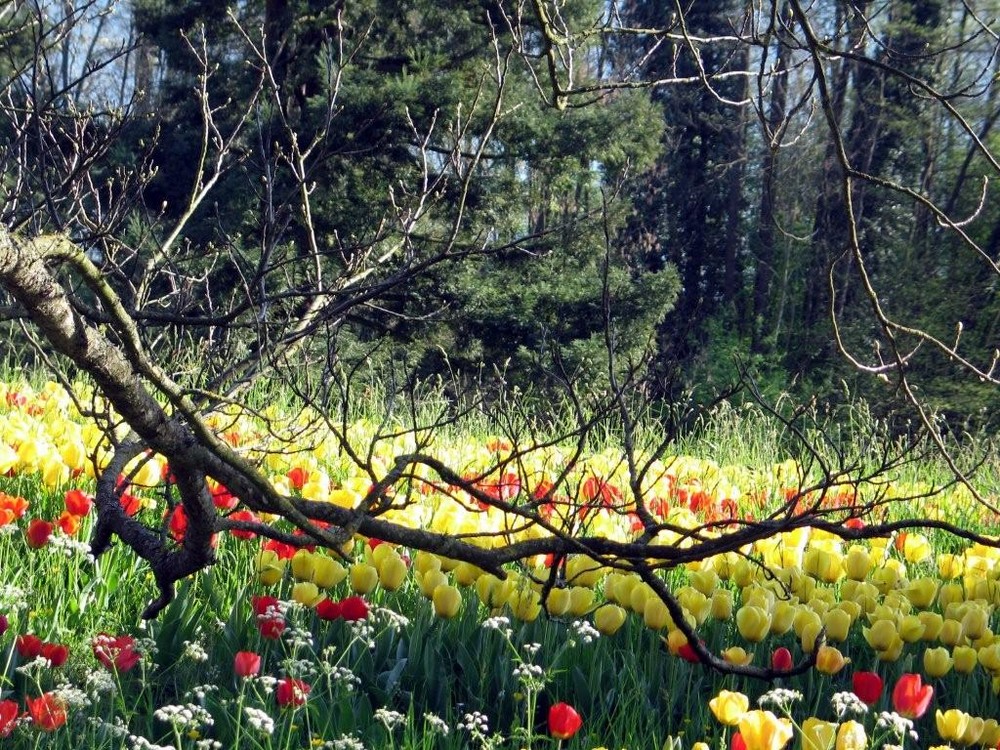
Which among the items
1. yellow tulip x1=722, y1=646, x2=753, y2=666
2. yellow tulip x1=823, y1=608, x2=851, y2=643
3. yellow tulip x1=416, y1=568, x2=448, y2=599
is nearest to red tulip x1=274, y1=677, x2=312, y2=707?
yellow tulip x1=416, y1=568, x2=448, y2=599

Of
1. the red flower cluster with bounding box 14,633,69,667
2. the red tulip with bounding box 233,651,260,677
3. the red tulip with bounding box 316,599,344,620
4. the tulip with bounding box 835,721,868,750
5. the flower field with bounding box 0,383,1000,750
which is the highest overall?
the tulip with bounding box 835,721,868,750

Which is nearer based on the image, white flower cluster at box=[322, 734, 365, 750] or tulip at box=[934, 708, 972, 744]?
white flower cluster at box=[322, 734, 365, 750]

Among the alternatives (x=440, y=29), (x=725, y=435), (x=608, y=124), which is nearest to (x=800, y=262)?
(x=608, y=124)

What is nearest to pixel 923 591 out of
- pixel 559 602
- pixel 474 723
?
pixel 559 602

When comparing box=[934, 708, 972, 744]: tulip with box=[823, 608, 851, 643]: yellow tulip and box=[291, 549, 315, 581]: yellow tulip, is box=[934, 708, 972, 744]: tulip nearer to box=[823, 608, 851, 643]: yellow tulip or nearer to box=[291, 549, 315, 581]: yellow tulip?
box=[823, 608, 851, 643]: yellow tulip

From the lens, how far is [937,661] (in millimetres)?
2154

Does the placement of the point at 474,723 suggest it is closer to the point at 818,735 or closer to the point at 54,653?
the point at 818,735

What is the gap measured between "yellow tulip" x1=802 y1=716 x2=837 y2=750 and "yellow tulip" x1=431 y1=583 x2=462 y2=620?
84 cm

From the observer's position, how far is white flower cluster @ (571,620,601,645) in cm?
200

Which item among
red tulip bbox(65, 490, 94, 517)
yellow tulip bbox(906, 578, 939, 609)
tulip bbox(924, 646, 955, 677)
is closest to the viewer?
tulip bbox(924, 646, 955, 677)

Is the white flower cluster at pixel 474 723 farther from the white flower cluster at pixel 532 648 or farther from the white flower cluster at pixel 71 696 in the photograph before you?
the white flower cluster at pixel 71 696

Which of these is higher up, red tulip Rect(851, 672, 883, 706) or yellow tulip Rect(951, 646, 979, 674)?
red tulip Rect(851, 672, 883, 706)

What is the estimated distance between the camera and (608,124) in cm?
1080

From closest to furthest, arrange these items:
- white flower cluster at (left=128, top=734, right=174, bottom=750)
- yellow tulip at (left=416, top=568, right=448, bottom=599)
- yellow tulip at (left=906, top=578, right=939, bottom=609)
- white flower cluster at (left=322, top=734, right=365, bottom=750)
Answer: white flower cluster at (left=128, top=734, right=174, bottom=750) → white flower cluster at (left=322, top=734, right=365, bottom=750) → yellow tulip at (left=416, top=568, right=448, bottom=599) → yellow tulip at (left=906, top=578, right=939, bottom=609)
